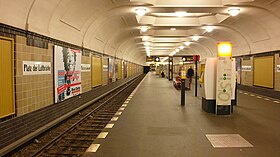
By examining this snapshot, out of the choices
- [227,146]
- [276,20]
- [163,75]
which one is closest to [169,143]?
[227,146]

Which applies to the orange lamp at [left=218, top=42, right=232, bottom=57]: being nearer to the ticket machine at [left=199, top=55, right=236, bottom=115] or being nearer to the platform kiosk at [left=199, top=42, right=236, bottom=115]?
the platform kiosk at [left=199, top=42, right=236, bottom=115]

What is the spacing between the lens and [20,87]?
5797 mm

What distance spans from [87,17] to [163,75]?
3444 centimetres

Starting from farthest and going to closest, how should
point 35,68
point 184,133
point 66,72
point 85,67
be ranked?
point 85,67 → point 66,72 → point 35,68 → point 184,133

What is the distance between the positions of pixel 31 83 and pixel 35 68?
496 millimetres

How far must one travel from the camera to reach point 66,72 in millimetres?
9055

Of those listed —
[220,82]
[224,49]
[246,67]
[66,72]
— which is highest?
[224,49]

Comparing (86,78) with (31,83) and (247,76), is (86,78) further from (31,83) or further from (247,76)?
(247,76)

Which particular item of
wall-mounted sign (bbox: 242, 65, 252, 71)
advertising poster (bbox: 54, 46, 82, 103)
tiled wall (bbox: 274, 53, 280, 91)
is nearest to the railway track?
advertising poster (bbox: 54, 46, 82, 103)

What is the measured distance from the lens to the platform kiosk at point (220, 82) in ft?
27.6

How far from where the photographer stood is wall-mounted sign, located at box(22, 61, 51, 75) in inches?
239

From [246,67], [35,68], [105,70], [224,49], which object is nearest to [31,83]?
[35,68]

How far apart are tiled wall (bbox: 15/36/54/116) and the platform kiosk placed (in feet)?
18.3

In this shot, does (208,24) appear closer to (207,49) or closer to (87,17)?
(87,17)
